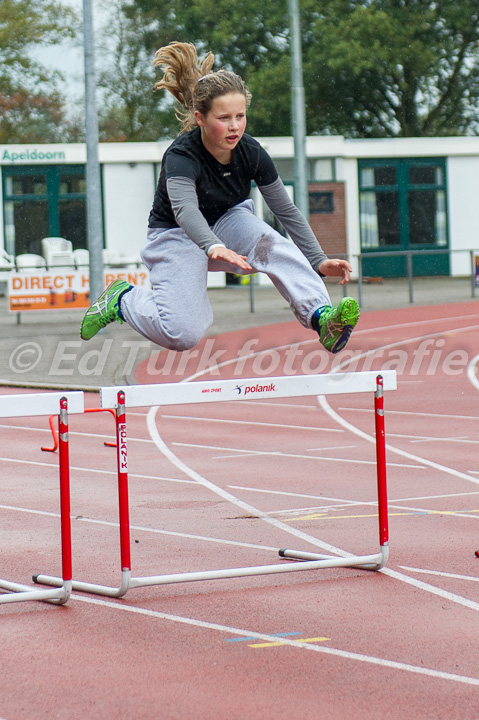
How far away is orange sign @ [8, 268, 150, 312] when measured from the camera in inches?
906

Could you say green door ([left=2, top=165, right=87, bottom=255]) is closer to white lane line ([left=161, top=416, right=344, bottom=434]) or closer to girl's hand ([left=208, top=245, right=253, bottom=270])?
white lane line ([left=161, top=416, right=344, bottom=434])

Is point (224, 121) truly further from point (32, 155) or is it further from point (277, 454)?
point (32, 155)

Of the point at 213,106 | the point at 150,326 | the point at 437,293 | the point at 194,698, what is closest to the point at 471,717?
the point at 194,698

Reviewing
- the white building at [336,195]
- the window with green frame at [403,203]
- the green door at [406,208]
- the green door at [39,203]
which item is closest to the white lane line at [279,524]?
the white building at [336,195]

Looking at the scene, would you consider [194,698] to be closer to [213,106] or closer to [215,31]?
[213,106]

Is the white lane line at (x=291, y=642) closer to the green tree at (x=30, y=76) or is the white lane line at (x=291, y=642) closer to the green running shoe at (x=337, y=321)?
the green running shoe at (x=337, y=321)

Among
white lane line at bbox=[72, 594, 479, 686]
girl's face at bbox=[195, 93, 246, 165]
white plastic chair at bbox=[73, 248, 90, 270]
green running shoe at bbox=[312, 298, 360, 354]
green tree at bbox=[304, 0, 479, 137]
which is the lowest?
white lane line at bbox=[72, 594, 479, 686]

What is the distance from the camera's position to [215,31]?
4303cm

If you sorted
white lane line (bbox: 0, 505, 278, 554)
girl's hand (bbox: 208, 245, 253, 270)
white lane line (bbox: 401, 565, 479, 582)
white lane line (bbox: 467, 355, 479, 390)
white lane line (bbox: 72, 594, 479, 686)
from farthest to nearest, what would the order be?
white lane line (bbox: 467, 355, 479, 390)
white lane line (bbox: 0, 505, 278, 554)
white lane line (bbox: 401, 565, 479, 582)
white lane line (bbox: 72, 594, 479, 686)
girl's hand (bbox: 208, 245, 253, 270)

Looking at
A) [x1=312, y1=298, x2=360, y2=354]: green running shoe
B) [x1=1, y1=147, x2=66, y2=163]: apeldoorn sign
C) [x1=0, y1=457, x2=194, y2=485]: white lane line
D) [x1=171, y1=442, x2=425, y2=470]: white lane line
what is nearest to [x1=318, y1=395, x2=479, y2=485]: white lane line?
[x1=171, y1=442, x2=425, y2=470]: white lane line

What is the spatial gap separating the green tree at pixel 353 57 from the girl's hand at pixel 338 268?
3586 centimetres

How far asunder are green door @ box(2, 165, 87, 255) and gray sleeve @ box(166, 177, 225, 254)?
28.6 metres

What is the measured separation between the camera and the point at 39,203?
3341cm

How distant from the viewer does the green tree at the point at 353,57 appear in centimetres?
4069
